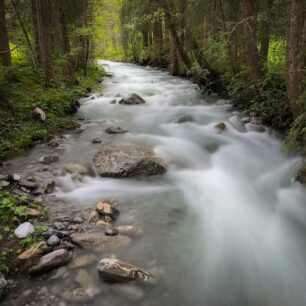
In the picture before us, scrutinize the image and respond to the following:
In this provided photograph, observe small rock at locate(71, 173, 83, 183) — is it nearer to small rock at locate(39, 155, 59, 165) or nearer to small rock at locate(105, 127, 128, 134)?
small rock at locate(39, 155, 59, 165)

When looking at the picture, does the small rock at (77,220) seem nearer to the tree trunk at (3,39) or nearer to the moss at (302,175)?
the moss at (302,175)

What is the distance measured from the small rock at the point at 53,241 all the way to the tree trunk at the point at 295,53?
522 centimetres

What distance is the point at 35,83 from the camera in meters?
10.9

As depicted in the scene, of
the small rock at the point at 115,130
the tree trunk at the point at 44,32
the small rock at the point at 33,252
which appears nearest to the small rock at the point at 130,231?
the small rock at the point at 33,252

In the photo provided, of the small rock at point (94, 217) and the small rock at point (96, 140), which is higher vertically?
the small rock at point (96, 140)

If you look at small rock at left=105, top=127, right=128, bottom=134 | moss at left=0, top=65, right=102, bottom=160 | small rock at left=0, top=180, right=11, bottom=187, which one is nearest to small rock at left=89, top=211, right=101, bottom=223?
small rock at left=0, top=180, right=11, bottom=187

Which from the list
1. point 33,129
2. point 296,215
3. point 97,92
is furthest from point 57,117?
point 296,215

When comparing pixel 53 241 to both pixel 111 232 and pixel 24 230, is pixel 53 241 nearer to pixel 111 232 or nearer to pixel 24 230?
pixel 24 230

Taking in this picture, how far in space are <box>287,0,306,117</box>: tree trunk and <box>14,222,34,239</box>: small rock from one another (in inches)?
214

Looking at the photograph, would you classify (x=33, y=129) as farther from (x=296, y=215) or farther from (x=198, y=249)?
(x=296, y=215)

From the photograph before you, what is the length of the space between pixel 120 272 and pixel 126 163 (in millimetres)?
3004

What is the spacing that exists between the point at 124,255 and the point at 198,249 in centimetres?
101

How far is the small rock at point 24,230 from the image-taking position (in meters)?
4.04

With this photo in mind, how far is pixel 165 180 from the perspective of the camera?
6145 mm
